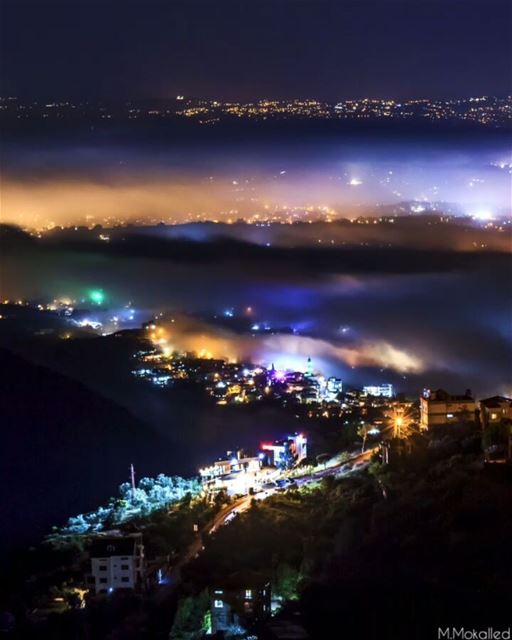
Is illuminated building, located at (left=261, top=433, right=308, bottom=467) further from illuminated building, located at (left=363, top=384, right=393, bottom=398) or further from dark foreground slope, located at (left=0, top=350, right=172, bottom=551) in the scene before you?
illuminated building, located at (left=363, top=384, right=393, bottom=398)

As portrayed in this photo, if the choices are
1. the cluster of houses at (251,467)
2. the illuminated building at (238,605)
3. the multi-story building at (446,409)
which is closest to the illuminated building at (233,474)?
the cluster of houses at (251,467)

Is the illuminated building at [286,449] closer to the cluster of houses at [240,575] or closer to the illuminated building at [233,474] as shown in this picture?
the cluster of houses at [240,575]

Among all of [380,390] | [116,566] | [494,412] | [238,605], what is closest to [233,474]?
[116,566]

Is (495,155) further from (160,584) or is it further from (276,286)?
(160,584)

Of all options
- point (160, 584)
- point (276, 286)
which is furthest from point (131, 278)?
point (160, 584)

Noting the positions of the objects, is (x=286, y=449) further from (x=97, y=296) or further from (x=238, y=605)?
(x=97, y=296)

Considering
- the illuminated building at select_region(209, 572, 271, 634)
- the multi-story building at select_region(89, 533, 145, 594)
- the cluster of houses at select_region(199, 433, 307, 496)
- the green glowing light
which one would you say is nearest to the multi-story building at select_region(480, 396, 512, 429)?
the cluster of houses at select_region(199, 433, 307, 496)

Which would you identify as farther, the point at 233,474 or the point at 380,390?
the point at 380,390
